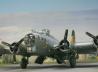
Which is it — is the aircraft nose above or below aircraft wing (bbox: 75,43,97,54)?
above

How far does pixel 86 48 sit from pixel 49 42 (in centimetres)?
540

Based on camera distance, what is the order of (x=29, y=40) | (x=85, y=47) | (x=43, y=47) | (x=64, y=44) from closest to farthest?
(x=29, y=40) < (x=43, y=47) < (x=64, y=44) < (x=85, y=47)

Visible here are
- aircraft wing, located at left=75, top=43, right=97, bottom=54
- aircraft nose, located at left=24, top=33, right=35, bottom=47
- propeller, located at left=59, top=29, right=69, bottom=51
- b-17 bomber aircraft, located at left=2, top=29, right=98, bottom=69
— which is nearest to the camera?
aircraft nose, located at left=24, top=33, right=35, bottom=47

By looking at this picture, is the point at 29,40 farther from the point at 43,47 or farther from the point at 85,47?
the point at 85,47

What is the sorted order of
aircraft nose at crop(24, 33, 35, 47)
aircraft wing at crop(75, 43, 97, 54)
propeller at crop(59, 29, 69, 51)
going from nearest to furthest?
aircraft nose at crop(24, 33, 35, 47), propeller at crop(59, 29, 69, 51), aircraft wing at crop(75, 43, 97, 54)

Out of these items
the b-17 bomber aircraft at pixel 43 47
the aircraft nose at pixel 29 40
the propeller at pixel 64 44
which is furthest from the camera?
the propeller at pixel 64 44

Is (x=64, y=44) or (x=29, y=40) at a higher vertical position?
(x=29, y=40)

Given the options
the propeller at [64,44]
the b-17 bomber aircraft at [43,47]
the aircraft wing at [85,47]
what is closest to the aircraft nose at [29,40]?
the b-17 bomber aircraft at [43,47]

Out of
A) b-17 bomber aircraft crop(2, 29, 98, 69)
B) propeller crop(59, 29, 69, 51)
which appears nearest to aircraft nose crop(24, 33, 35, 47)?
b-17 bomber aircraft crop(2, 29, 98, 69)

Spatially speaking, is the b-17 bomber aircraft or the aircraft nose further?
the b-17 bomber aircraft

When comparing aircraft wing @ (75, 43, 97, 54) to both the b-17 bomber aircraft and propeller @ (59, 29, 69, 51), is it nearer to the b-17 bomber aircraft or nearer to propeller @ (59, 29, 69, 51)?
the b-17 bomber aircraft

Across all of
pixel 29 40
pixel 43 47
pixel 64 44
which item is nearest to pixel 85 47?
pixel 64 44

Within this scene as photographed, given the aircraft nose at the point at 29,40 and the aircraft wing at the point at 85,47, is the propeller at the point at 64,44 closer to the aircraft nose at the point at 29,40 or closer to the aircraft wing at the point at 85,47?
the aircraft wing at the point at 85,47

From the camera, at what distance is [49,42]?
118 feet
